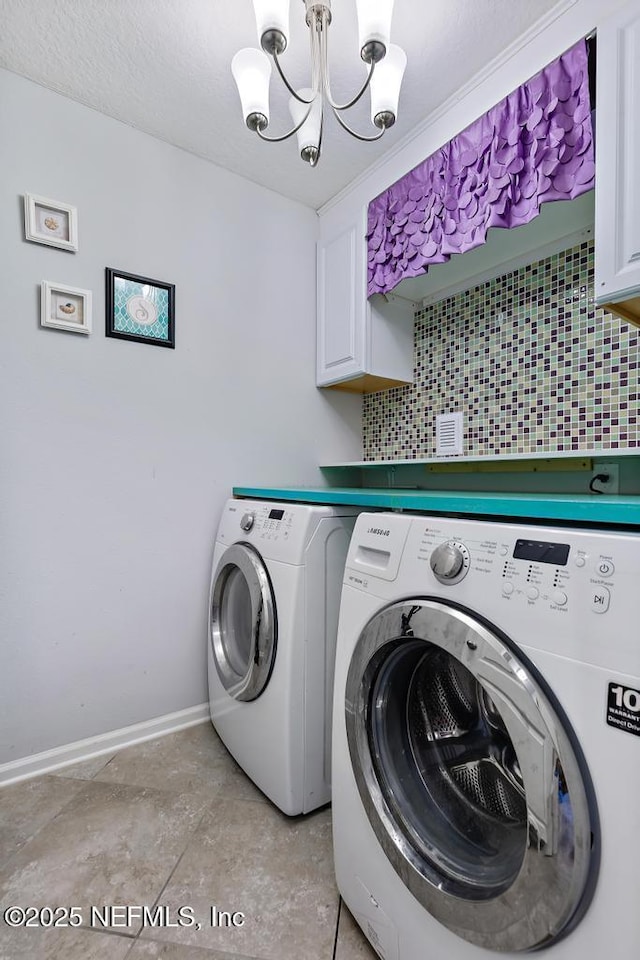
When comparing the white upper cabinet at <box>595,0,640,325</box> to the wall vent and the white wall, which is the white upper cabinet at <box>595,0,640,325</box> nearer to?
the wall vent

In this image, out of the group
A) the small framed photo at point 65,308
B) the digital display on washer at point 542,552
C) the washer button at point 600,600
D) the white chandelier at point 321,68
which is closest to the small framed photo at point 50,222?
the small framed photo at point 65,308

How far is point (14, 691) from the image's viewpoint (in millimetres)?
1517

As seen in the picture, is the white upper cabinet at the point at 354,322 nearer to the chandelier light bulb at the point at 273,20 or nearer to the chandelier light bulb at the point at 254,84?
the chandelier light bulb at the point at 254,84

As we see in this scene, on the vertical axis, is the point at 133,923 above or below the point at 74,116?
below

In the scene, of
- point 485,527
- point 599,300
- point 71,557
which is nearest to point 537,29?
point 599,300

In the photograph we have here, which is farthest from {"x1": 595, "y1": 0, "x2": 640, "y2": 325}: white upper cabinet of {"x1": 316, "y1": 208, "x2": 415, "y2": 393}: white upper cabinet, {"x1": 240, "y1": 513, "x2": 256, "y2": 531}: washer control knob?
{"x1": 240, "y1": 513, "x2": 256, "y2": 531}: washer control knob

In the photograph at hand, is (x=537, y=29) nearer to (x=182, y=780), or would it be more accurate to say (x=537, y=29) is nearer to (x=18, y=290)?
(x=18, y=290)

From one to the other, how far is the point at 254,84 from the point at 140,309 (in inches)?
34.6

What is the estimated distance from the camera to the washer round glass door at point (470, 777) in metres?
0.61

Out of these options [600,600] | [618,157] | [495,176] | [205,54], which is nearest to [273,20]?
[205,54]

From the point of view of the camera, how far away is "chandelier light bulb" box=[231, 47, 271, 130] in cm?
118

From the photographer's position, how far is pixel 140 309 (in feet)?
5.77

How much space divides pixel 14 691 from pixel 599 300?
7.23 ft

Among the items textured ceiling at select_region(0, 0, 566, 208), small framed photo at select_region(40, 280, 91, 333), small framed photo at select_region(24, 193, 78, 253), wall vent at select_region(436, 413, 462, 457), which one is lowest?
wall vent at select_region(436, 413, 462, 457)
